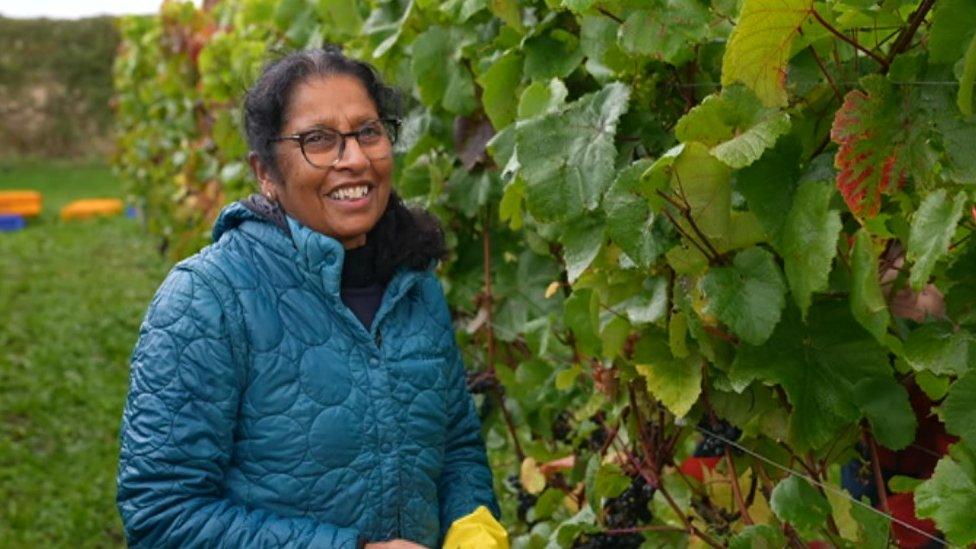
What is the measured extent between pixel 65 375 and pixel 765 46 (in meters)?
7.01

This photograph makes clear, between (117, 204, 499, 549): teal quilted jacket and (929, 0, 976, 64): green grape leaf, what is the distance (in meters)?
0.99

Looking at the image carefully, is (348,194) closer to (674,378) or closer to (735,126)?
(674,378)

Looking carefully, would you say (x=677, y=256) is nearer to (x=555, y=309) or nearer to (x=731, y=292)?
(x=731, y=292)

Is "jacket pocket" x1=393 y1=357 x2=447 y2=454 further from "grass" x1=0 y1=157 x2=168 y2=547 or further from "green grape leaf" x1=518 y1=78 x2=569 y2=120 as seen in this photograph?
"grass" x1=0 y1=157 x2=168 y2=547

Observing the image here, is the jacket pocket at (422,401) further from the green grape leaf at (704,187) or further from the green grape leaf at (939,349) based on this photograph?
the green grape leaf at (939,349)

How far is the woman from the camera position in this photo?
6.63ft

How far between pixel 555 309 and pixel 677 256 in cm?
116

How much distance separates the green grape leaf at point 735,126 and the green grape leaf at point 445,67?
1198 mm

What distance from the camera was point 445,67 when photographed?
2920 millimetres

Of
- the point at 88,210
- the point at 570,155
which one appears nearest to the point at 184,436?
the point at 570,155

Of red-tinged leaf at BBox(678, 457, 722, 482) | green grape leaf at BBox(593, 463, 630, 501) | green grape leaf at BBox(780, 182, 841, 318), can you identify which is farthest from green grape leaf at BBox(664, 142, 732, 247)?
red-tinged leaf at BBox(678, 457, 722, 482)

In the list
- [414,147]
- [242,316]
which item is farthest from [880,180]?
[414,147]

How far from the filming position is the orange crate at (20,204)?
666 inches

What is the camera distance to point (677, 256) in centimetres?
186
